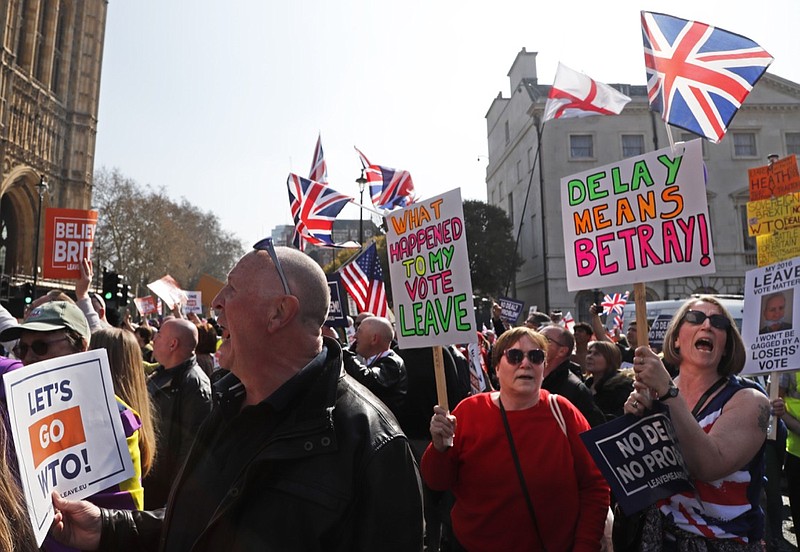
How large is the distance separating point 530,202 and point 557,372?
35.7m

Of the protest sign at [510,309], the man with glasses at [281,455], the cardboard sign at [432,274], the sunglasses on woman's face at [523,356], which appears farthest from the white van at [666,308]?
the man with glasses at [281,455]

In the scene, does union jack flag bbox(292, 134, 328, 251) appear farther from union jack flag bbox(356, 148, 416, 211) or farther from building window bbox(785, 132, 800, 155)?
building window bbox(785, 132, 800, 155)

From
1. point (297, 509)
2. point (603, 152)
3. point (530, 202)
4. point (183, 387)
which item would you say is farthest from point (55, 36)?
point (297, 509)

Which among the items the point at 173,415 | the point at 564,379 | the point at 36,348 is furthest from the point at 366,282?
the point at 36,348

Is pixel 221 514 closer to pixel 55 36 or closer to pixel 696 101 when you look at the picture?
pixel 696 101

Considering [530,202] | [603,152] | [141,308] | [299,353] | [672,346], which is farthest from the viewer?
[530,202]

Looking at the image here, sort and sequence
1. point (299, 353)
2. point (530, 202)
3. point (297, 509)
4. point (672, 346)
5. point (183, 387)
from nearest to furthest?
point (297, 509)
point (299, 353)
point (672, 346)
point (183, 387)
point (530, 202)

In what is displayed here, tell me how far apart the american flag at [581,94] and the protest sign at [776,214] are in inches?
103

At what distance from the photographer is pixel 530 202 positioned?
A: 39.2m

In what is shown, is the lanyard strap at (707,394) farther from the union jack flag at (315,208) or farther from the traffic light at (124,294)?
the traffic light at (124,294)

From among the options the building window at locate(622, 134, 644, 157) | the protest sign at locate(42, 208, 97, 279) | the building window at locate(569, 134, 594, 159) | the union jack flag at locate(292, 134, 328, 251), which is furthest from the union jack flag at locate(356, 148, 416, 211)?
the building window at locate(622, 134, 644, 157)

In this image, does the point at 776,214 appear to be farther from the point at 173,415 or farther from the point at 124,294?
the point at 124,294

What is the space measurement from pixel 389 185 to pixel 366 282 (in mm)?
4419

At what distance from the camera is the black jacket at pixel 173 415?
12.7 feet
